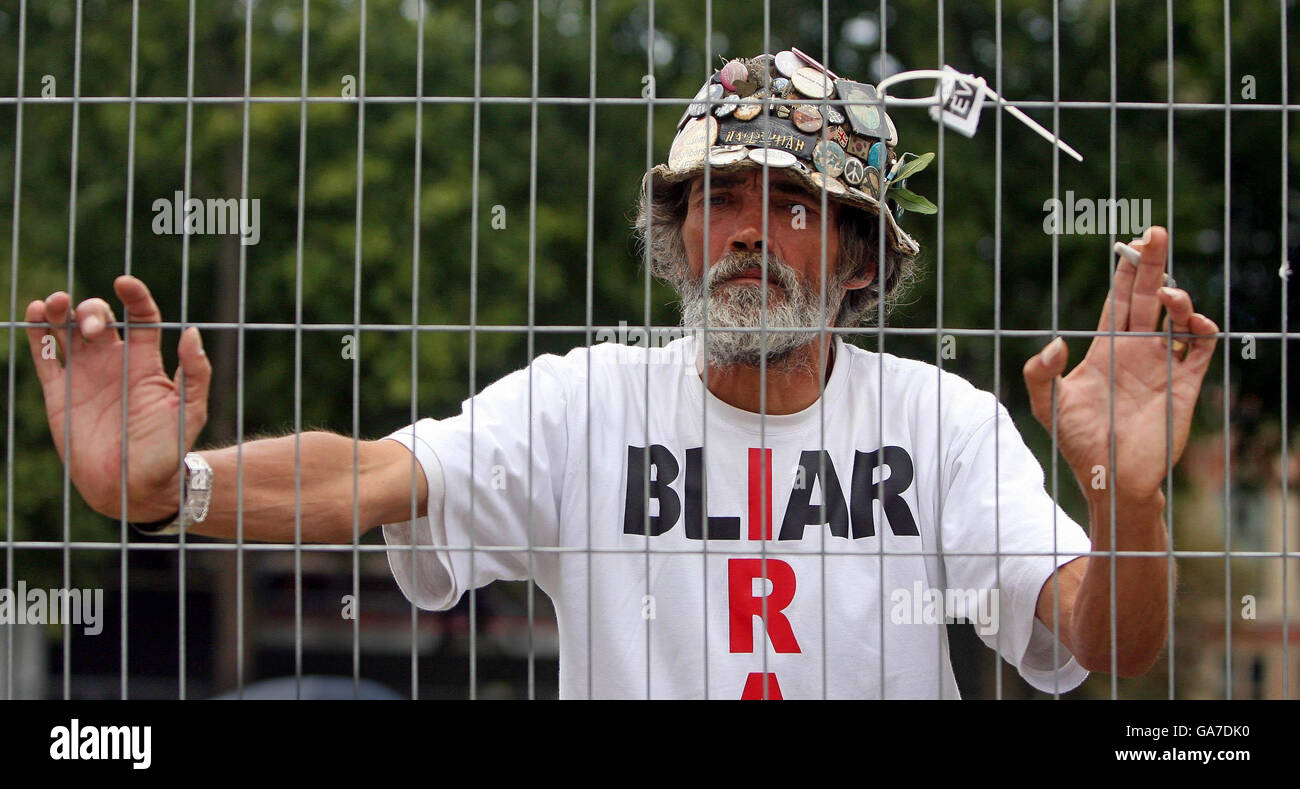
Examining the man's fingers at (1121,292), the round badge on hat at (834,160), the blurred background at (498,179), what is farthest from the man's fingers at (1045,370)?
the blurred background at (498,179)

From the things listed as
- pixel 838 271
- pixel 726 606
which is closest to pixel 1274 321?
pixel 838 271

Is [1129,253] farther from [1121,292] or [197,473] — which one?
[197,473]

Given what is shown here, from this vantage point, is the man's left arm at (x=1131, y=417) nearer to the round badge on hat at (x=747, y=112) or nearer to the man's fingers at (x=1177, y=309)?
the man's fingers at (x=1177, y=309)

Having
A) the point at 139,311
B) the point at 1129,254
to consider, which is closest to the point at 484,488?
the point at 139,311

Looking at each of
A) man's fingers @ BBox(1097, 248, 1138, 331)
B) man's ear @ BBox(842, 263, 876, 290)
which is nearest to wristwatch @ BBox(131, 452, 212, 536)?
man's ear @ BBox(842, 263, 876, 290)

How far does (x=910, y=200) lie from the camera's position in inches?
111

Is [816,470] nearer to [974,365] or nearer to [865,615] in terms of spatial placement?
[865,615]

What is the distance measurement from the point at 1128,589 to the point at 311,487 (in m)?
1.50

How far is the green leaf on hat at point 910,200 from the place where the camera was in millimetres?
2779

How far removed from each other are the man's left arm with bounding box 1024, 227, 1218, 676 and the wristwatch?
4.73ft

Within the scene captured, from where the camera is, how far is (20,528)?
27.0ft

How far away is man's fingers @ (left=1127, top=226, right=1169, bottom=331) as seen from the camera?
7.27ft

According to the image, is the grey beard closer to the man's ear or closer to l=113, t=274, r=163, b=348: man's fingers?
the man's ear

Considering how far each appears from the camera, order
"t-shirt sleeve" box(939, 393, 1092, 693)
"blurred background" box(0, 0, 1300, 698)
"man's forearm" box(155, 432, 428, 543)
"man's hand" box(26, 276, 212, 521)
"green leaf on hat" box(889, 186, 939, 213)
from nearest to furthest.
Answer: "man's hand" box(26, 276, 212, 521)
"man's forearm" box(155, 432, 428, 543)
"t-shirt sleeve" box(939, 393, 1092, 693)
"green leaf on hat" box(889, 186, 939, 213)
"blurred background" box(0, 0, 1300, 698)
